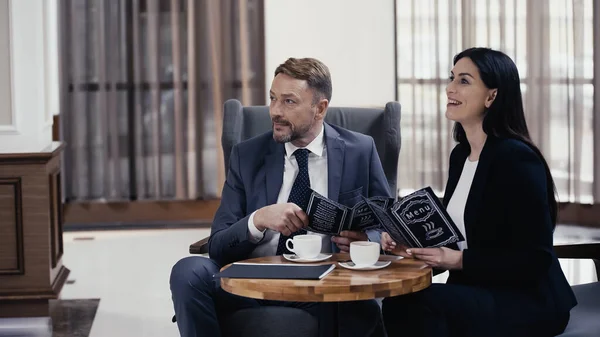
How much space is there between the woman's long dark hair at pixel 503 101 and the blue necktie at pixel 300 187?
64cm

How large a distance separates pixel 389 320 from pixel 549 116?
14.4ft

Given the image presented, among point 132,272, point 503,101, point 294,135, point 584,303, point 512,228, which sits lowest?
point 132,272

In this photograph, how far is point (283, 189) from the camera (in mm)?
3285

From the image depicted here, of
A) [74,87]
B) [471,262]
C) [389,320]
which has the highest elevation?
[74,87]

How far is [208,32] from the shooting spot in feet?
23.0

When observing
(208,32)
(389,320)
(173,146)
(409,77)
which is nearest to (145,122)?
(173,146)

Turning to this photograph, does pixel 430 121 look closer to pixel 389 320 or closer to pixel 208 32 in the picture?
pixel 208 32

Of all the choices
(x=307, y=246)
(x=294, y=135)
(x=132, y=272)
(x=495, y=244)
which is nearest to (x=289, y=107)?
(x=294, y=135)

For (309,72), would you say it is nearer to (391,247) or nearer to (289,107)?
(289,107)

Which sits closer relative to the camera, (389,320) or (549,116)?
(389,320)

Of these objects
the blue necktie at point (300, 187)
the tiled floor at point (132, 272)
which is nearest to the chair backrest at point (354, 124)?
the blue necktie at point (300, 187)

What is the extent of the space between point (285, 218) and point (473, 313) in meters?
0.60

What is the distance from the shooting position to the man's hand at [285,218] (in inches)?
114

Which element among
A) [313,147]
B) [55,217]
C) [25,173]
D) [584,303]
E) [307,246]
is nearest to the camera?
[307,246]
